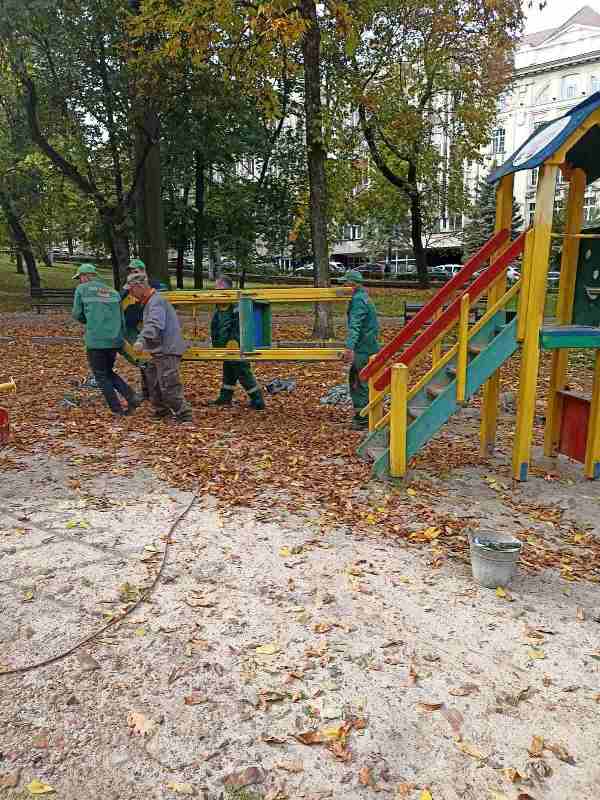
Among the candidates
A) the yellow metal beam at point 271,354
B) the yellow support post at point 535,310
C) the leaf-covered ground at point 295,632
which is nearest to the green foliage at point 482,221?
the yellow metal beam at point 271,354

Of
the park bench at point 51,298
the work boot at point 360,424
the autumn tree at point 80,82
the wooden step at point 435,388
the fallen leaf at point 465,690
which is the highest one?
the autumn tree at point 80,82

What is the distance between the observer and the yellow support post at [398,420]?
589 centimetres

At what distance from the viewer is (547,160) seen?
18.6 ft

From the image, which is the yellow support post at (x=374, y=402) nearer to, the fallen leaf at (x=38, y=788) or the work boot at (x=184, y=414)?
the work boot at (x=184, y=414)

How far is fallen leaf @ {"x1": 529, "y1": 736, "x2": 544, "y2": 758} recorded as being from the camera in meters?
2.86

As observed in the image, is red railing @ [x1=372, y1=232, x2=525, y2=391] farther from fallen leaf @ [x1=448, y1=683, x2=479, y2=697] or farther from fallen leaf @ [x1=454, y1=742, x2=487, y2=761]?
fallen leaf @ [x1=454, y1=742, x2=487, y2=761]

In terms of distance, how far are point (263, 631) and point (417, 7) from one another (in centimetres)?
1795

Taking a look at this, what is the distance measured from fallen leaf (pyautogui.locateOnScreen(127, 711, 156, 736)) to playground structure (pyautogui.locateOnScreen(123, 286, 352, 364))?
537 centimetres

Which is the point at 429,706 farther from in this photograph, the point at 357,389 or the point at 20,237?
the point at 20,237

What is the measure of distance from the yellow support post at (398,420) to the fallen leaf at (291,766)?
3507 mm

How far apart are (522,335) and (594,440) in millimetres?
1397

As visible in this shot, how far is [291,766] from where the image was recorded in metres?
2.81

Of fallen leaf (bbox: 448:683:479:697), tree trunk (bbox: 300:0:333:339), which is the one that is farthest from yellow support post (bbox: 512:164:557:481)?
tree trunk (bbox: 300:0:333:339)

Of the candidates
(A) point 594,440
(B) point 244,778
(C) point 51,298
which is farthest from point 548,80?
(B) point 244,778
